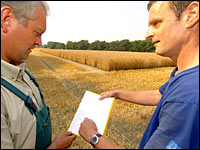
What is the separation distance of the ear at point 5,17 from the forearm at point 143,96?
4.20 ft

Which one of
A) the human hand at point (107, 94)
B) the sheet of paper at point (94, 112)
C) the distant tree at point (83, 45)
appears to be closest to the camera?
the sheet of paper at point (94, 112)

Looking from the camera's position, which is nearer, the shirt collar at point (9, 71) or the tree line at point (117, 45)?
the shirt collar at point (9, 71)

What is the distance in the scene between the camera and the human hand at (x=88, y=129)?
116 cm

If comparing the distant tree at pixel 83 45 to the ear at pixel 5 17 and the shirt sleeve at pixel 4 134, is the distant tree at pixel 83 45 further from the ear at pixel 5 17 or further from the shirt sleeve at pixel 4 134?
the shirt sleeve at pixel 4 134

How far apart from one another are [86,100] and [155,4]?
1139 millimetres

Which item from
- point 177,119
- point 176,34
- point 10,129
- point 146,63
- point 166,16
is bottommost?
point 146,63

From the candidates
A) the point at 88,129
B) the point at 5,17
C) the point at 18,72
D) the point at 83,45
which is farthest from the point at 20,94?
the point at 83,45

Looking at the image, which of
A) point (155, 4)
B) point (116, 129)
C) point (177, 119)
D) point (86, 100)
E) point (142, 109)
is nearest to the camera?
point (177, 119)

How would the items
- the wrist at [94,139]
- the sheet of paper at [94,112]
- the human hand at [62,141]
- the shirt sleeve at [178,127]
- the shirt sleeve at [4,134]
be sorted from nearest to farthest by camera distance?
the shirt sleeve at [178,127]
the shirt sleeve at [4,134]
the wrist at [94,139]
the human hand at [62,141]
the sheet of paper at [94,112]

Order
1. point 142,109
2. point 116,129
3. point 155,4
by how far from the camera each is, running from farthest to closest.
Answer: point 142,109 → point 116,129 → point 155,4

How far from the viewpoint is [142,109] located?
4383mm

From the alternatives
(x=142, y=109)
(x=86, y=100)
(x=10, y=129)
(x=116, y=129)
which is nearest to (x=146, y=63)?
(x=142, y=109)

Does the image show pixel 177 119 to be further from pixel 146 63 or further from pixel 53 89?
pixel 146 63

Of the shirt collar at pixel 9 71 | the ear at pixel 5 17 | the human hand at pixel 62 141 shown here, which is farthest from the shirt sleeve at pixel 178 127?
the ear at pixel 5 17
